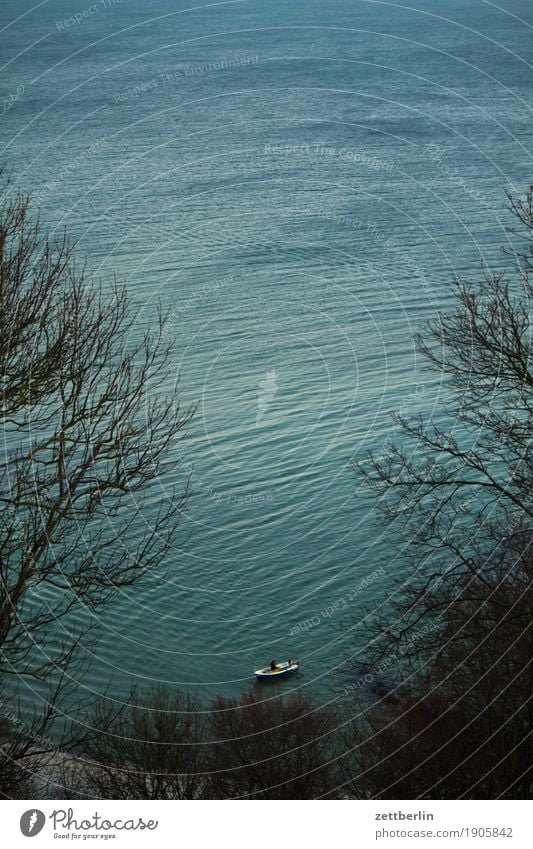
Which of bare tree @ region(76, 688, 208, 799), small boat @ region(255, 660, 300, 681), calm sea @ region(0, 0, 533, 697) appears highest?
calm sea @ region(0, 0, 533, 697)

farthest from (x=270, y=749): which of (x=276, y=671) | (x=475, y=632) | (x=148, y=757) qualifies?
(x=276, y=671)

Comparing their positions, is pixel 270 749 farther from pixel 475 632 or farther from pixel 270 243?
pixel 270 243

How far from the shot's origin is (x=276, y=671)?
164 ft

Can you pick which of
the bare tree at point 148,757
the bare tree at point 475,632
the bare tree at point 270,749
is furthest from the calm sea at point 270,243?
the bare tree at point 148,757

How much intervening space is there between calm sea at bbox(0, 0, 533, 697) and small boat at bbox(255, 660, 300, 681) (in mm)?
1125

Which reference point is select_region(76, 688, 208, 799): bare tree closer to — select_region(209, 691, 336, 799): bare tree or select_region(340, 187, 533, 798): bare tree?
select_region(209, 691, 336, 799): bare tree

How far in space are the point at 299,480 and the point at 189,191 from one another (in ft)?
148

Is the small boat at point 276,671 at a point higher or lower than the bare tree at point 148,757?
higher

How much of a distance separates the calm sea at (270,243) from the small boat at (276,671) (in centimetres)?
113

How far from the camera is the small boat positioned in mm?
49781

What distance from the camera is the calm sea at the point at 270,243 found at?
57281 mm

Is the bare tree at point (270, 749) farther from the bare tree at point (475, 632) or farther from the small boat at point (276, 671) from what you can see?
the bare tree at point (475, 632)

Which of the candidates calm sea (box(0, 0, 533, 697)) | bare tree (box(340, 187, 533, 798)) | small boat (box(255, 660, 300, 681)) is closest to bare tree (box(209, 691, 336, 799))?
small boat (box(255, 660, 300, 681))
